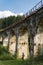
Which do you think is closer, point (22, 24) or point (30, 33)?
point (30, 33)

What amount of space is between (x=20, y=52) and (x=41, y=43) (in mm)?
5408

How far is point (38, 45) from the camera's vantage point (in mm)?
23031

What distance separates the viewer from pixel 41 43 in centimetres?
2281

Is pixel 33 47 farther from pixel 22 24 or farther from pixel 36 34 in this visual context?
pixel 22 24

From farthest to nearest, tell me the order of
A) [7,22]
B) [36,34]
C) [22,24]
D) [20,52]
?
[7,22]
[20,52]
[22,24]
[36,34]

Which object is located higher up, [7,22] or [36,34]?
[7,22]

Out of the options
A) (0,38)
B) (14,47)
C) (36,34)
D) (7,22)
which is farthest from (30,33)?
(7,22)

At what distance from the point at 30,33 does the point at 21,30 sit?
3.47 m

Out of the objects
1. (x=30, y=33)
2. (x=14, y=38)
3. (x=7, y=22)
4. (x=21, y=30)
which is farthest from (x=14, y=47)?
(x=7, y=22)

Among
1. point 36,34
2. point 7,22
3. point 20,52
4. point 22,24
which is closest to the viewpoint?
point 36,34

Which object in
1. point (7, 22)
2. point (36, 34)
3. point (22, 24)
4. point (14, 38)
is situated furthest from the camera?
point (7, 22)

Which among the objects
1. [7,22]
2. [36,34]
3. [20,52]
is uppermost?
[7,22]

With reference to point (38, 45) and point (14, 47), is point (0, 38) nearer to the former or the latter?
point (14, 47)

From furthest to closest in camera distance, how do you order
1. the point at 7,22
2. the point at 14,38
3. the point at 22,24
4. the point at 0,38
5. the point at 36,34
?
1. the point at 7,22
2. the point at 0,38
3. the point at 14,38
4. the point at 22,24
5. the point at 36,34
